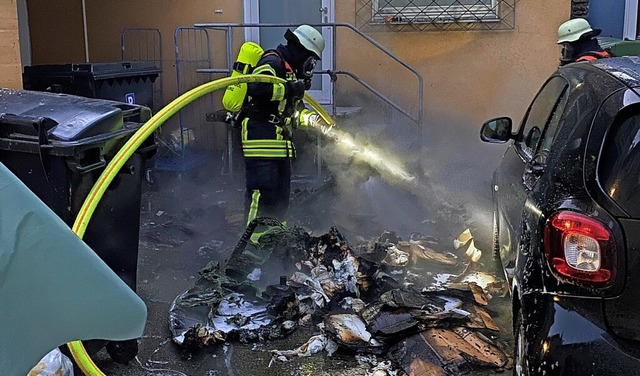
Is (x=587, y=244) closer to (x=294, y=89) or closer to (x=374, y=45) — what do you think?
(x=294, y=89)

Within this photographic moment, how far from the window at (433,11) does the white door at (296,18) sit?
2.28 feet

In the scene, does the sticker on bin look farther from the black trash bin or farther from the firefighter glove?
the black trash bin

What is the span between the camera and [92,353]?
3.67m

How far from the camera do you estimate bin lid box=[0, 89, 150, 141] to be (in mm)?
3263

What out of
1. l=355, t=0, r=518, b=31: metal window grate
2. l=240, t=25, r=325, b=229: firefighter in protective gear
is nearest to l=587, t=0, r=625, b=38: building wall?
l=355, t=0, r=518, b=31: metal window grate

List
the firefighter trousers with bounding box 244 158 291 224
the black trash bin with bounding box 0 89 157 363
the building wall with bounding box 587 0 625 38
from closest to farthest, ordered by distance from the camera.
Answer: the black trash bin with bounding box 0 89 157 363
the firefighter trousers with bounding box 244 158 291 224
the building wall with bounding box 587 0 625 38

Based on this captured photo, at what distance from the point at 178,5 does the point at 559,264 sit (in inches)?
309

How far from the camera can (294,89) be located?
561 centimetres

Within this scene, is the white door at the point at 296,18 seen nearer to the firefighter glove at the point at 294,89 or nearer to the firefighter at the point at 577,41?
the firefighter at the point at 577,41

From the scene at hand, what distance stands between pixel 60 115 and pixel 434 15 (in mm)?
6244

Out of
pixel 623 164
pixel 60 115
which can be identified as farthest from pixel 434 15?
pixel 623 164

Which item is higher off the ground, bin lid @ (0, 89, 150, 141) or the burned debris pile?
bin lid @ (0, 89, 150, 141)

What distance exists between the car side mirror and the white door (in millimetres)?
4670

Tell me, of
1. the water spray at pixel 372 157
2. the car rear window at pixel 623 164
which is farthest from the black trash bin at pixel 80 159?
the water spray at pixel 372 157
